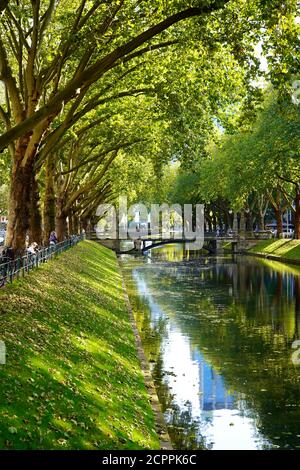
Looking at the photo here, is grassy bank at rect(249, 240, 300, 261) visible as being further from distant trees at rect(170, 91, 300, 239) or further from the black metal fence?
the black metal fence

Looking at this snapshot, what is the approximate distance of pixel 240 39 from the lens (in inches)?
711

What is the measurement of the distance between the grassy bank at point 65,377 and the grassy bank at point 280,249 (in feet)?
143

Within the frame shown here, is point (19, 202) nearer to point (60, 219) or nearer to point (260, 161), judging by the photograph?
point (60, 219)

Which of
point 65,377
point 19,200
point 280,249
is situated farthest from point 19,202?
→ point 280,249

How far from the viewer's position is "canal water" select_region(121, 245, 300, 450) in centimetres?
1569

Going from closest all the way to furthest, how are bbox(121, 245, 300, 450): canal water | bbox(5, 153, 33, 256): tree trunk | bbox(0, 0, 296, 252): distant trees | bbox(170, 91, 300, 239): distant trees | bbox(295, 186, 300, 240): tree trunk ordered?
bbox(121, 245, 300, 450): canal water, bbox(0, 0, 296, 252): distant trees, bbox(5, 153, 33, 256): tree trunk, bbox(170, 91, 300, 239): distant trees, bbox(295, 186, 300, 240): tree trunk

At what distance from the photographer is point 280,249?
7200cm

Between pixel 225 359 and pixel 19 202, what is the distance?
1024cm

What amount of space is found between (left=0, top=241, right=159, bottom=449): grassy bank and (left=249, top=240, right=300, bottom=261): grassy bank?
143 ft

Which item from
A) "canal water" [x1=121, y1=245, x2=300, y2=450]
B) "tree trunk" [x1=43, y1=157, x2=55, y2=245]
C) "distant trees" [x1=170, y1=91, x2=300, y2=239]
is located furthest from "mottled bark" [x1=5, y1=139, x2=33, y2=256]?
"tree trunk" [x1=43, y1=157, x2=55, y2=245]

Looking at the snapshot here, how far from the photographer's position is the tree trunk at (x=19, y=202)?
25.5 m

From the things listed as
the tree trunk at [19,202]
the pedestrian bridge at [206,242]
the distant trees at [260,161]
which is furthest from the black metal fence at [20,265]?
the pedestrian bridge at [206,242]

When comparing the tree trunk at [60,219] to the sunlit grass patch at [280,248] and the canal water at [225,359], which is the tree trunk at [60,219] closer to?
the canal water at [225,359]
